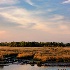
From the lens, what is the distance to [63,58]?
5422 cm

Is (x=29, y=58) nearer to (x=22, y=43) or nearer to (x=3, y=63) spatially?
(x=3, y=63)

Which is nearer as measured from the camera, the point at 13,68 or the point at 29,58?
the point at 13,68

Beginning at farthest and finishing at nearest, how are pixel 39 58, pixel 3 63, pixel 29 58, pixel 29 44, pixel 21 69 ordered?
pixel 29 44
pixel 29 58
pixel 39 58
pixel 3 63
pixel 21 69

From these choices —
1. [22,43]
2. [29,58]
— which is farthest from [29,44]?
[29,58]

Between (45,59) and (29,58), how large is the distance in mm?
6845

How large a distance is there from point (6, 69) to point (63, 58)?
13.9 metres

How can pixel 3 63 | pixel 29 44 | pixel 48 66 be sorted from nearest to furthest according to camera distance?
pixel 48 66, pixel 3 63, pixel 29 44

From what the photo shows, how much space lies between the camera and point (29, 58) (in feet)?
194

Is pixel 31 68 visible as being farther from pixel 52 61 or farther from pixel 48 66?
pixel 52 61

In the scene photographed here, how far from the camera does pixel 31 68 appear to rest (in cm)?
4447

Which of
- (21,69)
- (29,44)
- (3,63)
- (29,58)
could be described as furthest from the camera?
(29,44)

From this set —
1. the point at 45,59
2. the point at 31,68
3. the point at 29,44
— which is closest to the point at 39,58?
the point at 45,59

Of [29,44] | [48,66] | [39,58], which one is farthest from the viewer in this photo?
[29,44]

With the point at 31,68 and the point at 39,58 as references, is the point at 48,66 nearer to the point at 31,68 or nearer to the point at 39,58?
the point at 31,68
